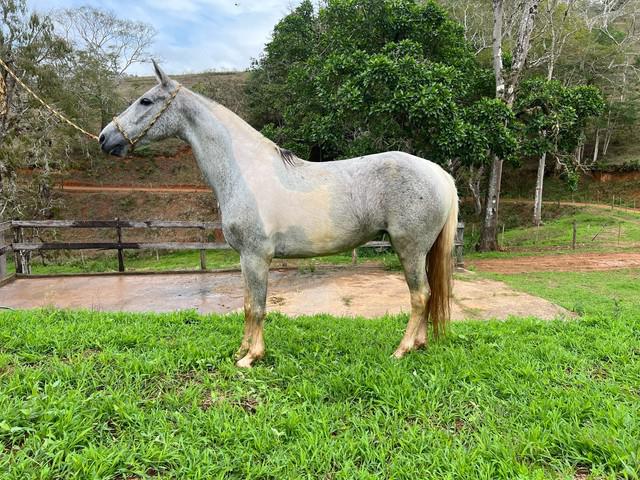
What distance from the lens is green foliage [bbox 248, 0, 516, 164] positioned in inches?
342

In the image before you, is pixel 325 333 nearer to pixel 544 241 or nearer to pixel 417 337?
pixel 417 337

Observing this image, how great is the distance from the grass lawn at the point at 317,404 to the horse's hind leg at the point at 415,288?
0.18 m

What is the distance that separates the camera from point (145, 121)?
3176 millimetres

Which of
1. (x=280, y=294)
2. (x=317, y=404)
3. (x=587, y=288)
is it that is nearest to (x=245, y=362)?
(x=317, y=404)

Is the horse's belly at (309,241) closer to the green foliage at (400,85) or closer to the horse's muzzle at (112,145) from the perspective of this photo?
the horse's muzzle at (112,145)

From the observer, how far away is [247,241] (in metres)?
3.11

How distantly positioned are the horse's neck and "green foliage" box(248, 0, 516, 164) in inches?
236

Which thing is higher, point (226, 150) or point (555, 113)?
point (555, 113)

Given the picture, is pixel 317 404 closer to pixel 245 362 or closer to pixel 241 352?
pixel 245 362

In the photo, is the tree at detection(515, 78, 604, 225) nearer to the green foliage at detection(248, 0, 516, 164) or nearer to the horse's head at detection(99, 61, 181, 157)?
the green foliage at detection(248, 0, 516, 164)

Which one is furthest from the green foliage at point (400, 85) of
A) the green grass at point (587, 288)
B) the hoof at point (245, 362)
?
the hoof at point (245, 362)

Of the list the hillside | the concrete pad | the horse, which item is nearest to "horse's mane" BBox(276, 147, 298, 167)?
the horse

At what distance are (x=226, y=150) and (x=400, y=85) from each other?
642 centimetres

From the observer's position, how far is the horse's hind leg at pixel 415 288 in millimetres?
3215
